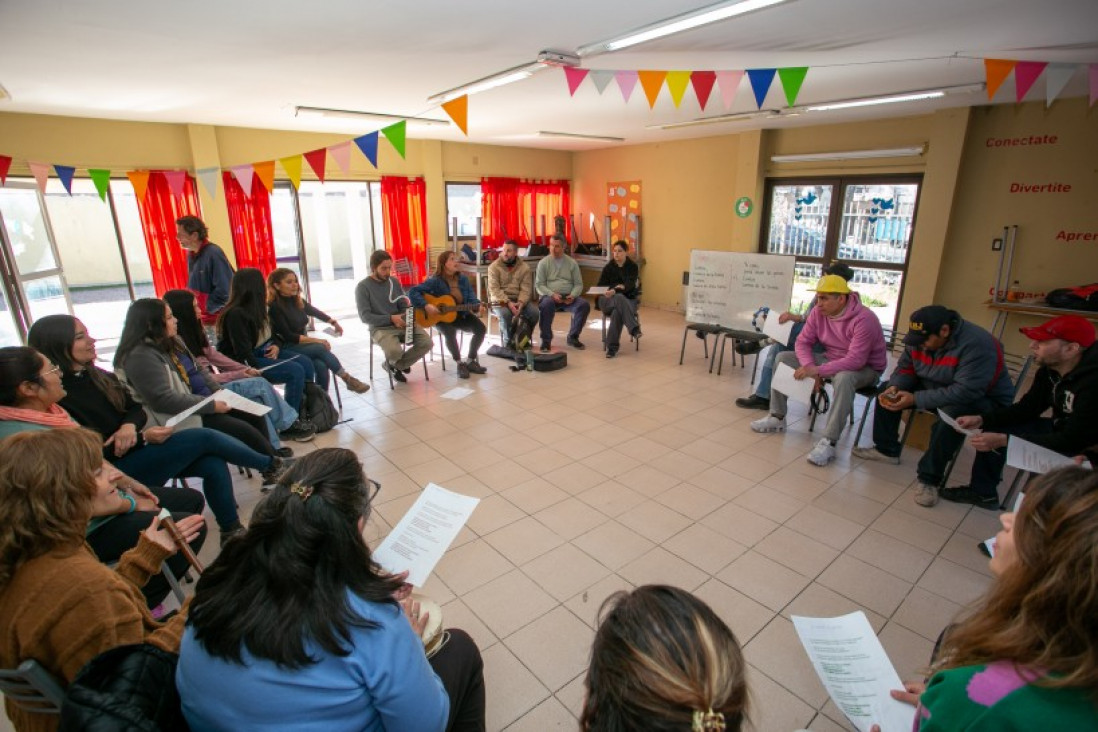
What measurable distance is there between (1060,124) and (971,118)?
26.7 inches

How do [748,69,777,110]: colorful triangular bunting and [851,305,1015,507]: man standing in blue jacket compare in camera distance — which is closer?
[851,305,1015,507]: man standing in blue jacket

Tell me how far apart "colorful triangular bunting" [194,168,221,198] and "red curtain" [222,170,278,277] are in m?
0.18

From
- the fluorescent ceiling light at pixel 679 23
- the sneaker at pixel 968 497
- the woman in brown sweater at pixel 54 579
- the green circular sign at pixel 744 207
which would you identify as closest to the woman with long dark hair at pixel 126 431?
the woman in brown sweater at pixel 54 579

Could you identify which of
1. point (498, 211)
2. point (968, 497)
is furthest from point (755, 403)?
point (498, 211)

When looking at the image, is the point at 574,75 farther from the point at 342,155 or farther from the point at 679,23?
the point at 342,155

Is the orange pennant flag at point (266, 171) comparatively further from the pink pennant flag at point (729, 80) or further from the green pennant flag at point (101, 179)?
the pink pennant flag at point (729, 80)

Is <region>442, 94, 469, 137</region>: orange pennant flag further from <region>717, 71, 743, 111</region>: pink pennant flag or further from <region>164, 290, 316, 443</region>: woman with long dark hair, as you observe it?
<region>164, 290, 316, 443</region>: woman with long dark hair

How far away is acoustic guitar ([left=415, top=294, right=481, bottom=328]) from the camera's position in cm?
504

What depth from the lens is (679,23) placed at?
2.63 m

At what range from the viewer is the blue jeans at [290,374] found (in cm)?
372

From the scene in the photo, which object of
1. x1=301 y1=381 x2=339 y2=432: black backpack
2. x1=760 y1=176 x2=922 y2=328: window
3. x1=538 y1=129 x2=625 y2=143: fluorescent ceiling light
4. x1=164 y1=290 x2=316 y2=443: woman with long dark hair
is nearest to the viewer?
x1=164 y1=290 x2=316 y2=443: woman with long dark hair

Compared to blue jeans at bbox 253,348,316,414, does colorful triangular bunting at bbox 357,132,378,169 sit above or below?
above

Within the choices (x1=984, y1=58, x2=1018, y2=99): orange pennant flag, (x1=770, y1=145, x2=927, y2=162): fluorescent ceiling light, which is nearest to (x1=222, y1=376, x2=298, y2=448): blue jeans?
(x1=984, y1=58, x2=1018, y2=99): orange pennant flag

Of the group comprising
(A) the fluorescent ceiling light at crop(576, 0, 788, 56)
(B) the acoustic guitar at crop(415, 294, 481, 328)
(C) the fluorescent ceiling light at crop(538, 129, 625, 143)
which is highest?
(C) the fluorescent ceiling light at crop(538, 129, 625, 143)
